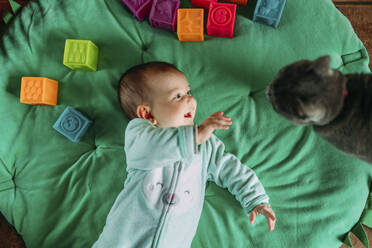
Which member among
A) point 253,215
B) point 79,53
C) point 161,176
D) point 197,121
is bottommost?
point 253,215

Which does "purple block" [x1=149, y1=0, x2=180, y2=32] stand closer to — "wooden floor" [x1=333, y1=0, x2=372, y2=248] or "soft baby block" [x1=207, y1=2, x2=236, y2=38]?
"soft baby block" [x1=207, y1=2, x2=236, y2=38]

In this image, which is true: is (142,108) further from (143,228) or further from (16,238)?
(16,238)

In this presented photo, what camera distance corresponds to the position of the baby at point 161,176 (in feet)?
2.81

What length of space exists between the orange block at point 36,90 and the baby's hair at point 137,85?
0.29m

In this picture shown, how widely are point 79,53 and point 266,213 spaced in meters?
0.87

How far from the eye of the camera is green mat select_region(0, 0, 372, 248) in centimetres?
100

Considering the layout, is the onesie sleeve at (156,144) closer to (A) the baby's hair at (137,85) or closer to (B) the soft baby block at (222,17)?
(A) the baby's hair at (137,85)

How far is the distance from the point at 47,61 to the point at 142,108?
1.67 ft

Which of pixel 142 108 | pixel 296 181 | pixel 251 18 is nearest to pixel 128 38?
pixel 142 108

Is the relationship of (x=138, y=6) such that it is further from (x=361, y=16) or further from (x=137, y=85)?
(x=361, y=16)

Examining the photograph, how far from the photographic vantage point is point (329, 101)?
65 centimetres

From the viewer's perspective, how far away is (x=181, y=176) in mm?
907

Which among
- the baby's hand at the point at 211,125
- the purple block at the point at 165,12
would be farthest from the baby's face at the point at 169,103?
the purple block at the point at 165,12

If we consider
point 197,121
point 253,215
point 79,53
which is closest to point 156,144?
point 197,121
